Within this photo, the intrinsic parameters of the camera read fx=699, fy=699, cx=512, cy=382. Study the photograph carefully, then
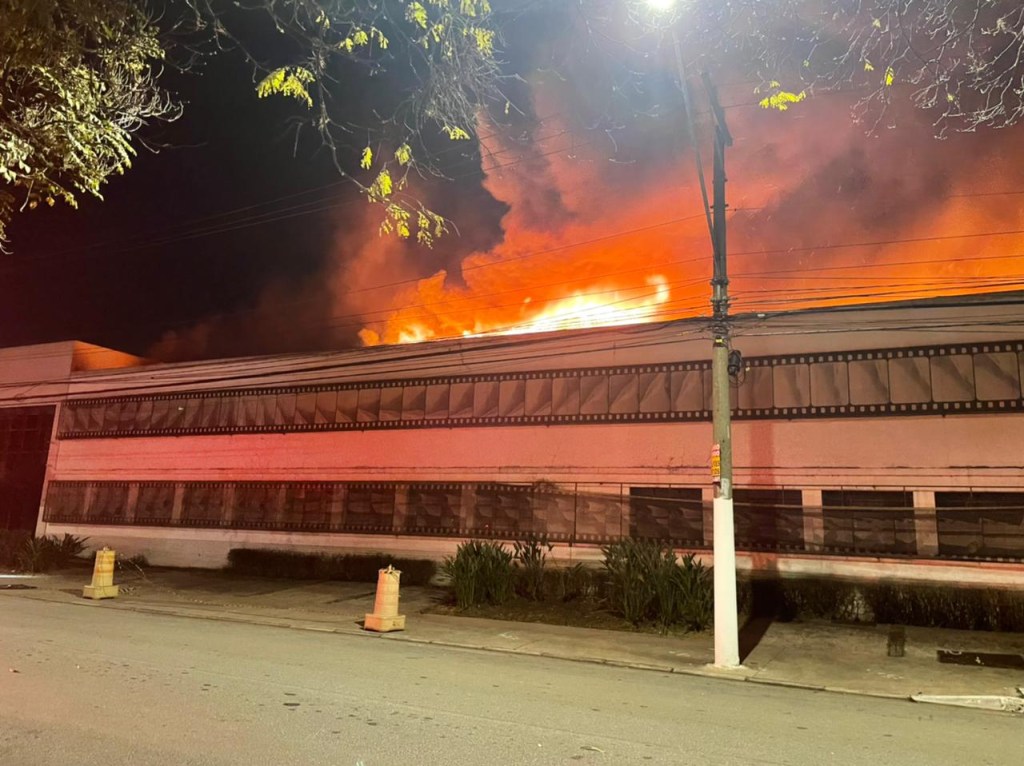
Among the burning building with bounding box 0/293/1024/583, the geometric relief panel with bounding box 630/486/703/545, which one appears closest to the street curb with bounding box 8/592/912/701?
the burning building with bounding box 0/293/1024/583

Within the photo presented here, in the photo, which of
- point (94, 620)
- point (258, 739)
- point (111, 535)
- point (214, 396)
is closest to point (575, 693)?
point (258, 739)

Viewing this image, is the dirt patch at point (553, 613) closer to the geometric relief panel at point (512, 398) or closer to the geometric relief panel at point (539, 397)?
the geometric relief panel at point (539, 397)

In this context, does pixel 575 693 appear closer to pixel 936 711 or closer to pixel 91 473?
pixel 936 711

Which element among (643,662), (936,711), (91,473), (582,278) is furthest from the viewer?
(91,473)

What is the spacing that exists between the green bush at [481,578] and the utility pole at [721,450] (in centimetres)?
522

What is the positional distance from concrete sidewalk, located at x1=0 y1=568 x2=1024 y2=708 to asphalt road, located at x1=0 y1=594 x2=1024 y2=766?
0.79 metres

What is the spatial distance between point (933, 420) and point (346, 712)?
11258 mm

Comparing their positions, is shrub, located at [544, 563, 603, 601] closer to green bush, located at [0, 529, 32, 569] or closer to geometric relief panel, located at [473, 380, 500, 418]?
geometric relief panel, located at [473, 380, 500, 418]

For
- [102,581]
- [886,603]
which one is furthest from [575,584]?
[102,581]

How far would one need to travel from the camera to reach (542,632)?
11.5 meters

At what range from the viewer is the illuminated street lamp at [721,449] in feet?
29.8

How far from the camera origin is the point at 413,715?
19.2 feet

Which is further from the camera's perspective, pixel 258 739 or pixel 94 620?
pixel 94 620

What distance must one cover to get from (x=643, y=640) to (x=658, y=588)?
114 centimetres
